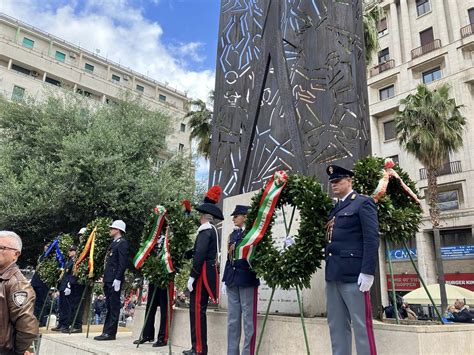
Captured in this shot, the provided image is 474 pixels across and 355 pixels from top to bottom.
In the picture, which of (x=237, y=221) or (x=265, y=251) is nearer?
(x=265, y=251)

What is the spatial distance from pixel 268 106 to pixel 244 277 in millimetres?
5271

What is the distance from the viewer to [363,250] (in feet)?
12.2

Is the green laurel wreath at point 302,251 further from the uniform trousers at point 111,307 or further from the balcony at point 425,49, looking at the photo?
the balcony at point 425,49

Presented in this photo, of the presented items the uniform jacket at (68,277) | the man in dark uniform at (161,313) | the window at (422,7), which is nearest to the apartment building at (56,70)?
the window at (422,7)

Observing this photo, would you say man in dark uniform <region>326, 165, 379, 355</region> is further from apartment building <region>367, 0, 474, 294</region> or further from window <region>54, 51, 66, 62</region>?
window <region>54, 51, 66, 62</region>

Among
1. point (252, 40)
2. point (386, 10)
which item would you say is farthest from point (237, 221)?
point (386, 10)

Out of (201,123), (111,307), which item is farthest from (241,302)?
(201,123)

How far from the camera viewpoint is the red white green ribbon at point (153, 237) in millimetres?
6684

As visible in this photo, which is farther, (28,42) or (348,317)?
(28,42)

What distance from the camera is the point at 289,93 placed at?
8.72 m

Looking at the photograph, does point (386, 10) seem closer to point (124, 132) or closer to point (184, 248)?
point (124, 132)

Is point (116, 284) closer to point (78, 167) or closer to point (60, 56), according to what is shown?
point (78, 167)

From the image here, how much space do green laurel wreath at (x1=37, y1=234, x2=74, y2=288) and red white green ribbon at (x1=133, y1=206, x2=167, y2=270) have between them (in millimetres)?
4136

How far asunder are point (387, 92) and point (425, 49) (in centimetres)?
401
